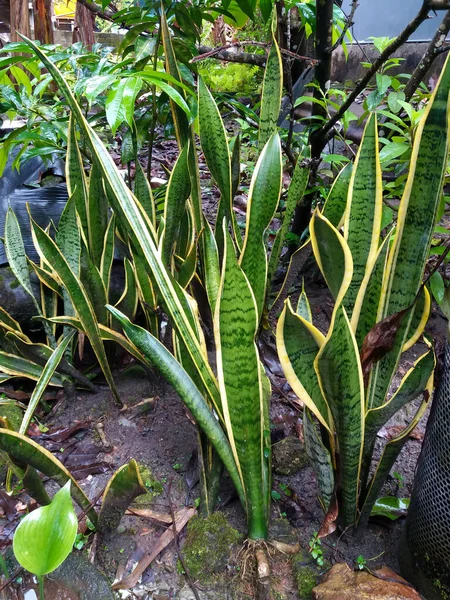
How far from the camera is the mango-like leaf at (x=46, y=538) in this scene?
553 millimetres

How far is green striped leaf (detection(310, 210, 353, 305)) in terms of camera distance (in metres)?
0.71

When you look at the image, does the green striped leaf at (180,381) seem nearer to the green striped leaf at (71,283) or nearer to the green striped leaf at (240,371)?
the green striped leaf at (240,371)

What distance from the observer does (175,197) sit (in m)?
1.23

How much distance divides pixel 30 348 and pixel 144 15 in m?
1.03

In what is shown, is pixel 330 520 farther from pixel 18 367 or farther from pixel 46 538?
pixel 18 367

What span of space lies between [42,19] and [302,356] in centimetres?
496

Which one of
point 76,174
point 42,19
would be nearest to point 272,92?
point 76,174

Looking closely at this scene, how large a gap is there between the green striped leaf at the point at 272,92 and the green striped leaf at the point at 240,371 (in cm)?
73

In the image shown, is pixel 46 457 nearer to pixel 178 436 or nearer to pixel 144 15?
pixel 178 436

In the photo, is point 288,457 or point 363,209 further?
point 288,457

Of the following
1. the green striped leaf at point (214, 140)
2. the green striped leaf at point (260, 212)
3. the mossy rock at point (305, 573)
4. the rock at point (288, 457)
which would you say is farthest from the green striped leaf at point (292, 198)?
the mossy rock at point (305, 573)

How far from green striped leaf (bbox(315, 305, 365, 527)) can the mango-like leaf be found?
15.5 inches

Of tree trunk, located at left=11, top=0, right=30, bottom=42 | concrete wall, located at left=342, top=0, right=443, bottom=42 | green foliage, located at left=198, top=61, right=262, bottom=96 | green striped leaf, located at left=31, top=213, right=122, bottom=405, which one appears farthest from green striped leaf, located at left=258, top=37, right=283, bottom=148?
tree trunk, located at left=11, top=0, right=30, bottom=42

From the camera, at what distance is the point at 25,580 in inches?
34.1
